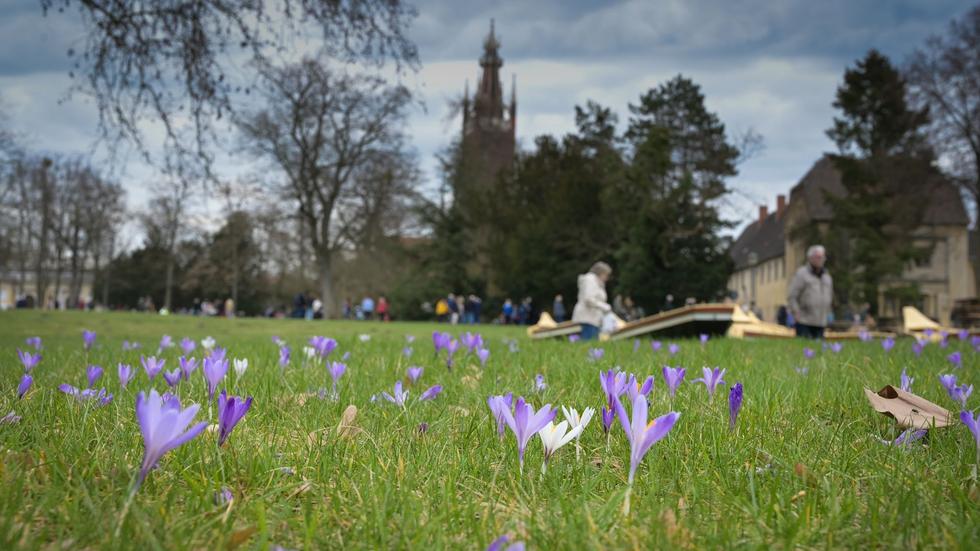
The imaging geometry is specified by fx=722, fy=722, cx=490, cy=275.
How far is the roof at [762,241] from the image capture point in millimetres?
62578

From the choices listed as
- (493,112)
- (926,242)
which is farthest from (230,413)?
(493,112)

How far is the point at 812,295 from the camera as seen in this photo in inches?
424

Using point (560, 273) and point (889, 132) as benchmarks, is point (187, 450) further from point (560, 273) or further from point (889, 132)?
point (560, 273)

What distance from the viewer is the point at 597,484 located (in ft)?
5.87

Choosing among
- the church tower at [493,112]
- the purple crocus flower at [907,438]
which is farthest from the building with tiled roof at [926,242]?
the purple crocus flower at [907,438]

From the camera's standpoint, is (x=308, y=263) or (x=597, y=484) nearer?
(x=597, y=484)

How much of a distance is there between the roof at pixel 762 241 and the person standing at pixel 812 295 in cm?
4785

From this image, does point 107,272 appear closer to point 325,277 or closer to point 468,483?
point 325,277

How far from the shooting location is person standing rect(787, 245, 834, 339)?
35.2ft

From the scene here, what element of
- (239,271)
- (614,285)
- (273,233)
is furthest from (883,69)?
(239,271)

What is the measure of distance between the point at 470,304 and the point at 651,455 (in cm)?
4182

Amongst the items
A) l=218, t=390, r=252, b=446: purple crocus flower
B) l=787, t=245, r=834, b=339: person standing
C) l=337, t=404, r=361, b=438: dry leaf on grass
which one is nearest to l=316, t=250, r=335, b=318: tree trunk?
l=787, t=245, r=834, b=339: person standing

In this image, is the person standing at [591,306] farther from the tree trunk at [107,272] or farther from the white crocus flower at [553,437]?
the tree trunk at [107,272]

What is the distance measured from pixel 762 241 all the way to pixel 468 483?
73.5 m
